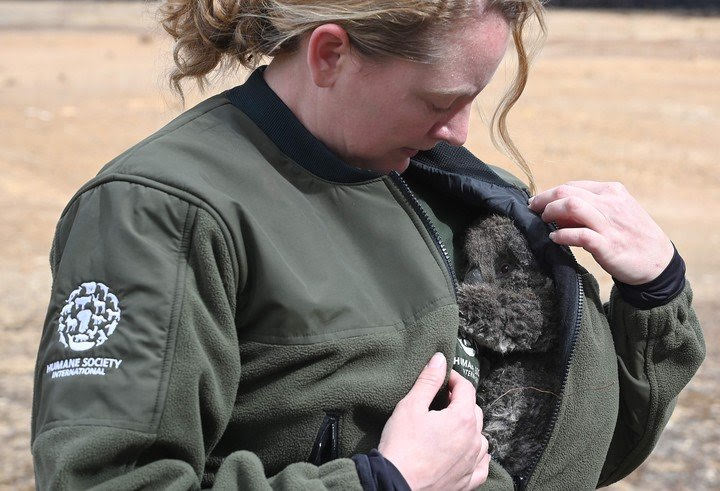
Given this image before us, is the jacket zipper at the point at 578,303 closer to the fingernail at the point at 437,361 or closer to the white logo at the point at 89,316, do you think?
the fingernail at the point at 437,361

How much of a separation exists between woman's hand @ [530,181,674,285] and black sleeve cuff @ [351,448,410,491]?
54 centimetres

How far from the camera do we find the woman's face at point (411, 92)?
164 centimetres

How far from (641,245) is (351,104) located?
0.58 meters

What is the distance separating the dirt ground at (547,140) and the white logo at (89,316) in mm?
701

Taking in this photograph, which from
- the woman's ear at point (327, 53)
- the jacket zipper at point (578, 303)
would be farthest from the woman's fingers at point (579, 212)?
the woman's ear at point (327, 53)

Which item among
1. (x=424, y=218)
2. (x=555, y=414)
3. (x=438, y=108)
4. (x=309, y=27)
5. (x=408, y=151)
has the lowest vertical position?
(x=555, y=414)

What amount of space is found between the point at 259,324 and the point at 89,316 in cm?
25

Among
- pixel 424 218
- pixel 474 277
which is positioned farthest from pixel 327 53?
pixel 474 277

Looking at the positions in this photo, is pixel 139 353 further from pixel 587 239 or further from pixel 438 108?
pixel 587 239

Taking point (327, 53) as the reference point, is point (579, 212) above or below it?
below

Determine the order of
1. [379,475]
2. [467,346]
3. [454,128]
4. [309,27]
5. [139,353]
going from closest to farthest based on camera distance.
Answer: [139,353] → [379,475] → [309,27] → [454,128] → [467,346]

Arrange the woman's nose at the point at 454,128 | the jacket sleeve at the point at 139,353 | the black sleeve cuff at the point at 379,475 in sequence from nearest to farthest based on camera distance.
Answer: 1. the jacket sleeve at the point at 139,353
2. the black sleeve cuff at the point at 379,475
3. the woman's nose at the point at 454,128

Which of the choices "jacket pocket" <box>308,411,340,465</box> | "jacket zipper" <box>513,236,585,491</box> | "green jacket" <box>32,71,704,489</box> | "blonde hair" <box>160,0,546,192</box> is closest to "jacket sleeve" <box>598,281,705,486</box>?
"green jacket" <box>32,71,704,489</box>

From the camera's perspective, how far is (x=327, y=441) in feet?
5.31
